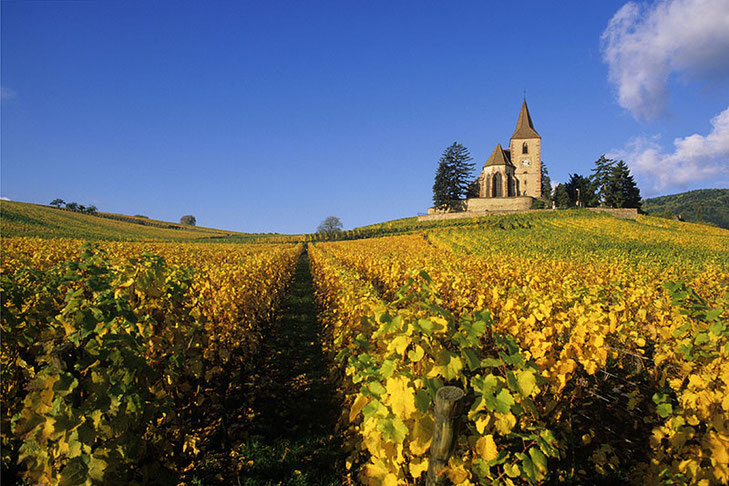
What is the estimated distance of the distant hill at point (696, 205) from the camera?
111m

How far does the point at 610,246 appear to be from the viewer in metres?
22.5

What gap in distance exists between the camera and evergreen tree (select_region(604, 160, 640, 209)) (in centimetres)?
5191

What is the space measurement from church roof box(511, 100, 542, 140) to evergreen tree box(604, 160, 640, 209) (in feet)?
48.6

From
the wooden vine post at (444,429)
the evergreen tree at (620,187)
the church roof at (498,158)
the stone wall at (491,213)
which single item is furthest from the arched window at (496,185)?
the wooden vine post at (444,429)

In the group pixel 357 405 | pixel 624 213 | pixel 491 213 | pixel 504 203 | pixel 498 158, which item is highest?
pixel 498 158

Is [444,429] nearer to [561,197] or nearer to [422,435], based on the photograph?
[422,435]

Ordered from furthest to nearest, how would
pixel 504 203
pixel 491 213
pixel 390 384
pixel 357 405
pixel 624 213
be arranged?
pixel 504 203 → pixel 491 213 → pixel 624 213 → pixel 357 405 → pixel 390 384

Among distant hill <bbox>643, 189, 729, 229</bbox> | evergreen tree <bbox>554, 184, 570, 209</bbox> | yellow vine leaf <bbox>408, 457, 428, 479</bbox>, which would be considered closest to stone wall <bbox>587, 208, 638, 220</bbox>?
evergreen tree <bbox>554, 184, 570, 209</bbox>

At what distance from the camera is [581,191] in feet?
184

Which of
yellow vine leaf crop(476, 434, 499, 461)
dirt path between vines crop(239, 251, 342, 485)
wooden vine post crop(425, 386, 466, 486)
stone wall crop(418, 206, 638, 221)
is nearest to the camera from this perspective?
wooden vine post crop(425, 386, 466, 486)

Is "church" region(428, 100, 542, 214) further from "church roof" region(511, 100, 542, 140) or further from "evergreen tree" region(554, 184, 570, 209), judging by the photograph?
"evergreen tree" region(554, 184, 570, 209)

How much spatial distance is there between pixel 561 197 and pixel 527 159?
11088 millimetres

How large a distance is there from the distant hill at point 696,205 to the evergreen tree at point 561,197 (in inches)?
2922

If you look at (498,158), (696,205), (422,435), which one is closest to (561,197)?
(498,158)
